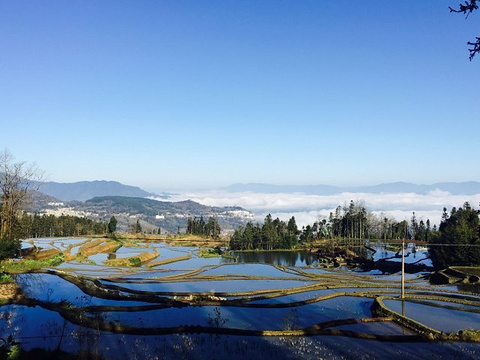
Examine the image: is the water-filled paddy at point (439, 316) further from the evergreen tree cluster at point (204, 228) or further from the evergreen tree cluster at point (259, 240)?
the evergreen tree cluster at point (204, 228)

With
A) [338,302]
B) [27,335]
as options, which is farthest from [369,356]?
[27,335]

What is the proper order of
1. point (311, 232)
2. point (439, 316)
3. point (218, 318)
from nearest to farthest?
point (218, 318) → point (439, 316) → point (311, 232)

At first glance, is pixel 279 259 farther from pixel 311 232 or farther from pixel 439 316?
pixel 311 232

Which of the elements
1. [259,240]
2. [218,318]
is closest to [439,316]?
[218,318]

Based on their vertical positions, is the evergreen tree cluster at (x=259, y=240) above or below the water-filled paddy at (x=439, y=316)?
below

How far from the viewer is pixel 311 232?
144m

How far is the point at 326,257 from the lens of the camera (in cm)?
9056

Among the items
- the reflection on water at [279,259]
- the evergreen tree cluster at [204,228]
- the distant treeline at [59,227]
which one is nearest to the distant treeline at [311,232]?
the evergreen tree cluster at [204,228]

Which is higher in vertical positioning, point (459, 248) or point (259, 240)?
point (459, 248)

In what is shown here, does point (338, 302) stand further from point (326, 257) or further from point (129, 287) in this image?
point (326, 257)

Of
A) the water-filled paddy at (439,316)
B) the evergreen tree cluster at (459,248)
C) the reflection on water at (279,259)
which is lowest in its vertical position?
the reflection on water at (279,259)

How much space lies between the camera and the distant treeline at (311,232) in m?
115

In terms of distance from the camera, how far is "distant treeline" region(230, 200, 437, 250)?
11544 centimetres

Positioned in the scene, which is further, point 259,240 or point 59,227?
point 59,227
